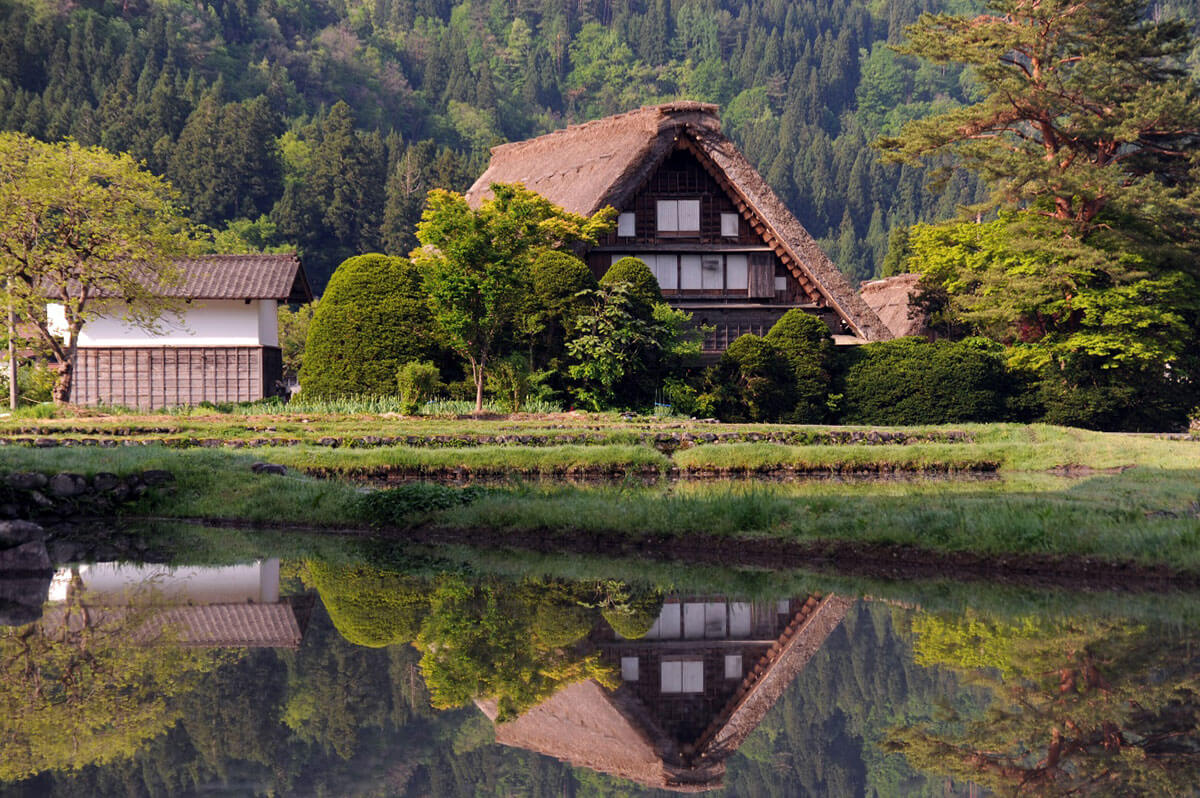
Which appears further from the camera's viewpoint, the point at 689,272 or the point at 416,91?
the point at 416,91

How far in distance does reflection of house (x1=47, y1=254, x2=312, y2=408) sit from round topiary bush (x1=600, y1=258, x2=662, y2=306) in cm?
1033

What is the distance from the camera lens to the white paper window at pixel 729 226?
37594mm

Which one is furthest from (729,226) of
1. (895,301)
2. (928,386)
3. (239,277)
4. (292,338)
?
(292,338)

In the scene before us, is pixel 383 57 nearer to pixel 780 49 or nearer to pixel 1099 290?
pixel 780 49

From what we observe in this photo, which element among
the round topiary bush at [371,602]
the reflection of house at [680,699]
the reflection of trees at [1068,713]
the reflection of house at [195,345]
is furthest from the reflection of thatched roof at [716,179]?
the reflection of trees at [1068,713]

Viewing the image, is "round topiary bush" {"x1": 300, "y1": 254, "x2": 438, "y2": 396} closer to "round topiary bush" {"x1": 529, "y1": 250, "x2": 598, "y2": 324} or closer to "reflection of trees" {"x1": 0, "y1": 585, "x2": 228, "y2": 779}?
"round topiary bush" {"x1": 529, "y1": 250, "x2": 598, "y2": 324}

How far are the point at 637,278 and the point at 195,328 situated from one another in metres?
14.0

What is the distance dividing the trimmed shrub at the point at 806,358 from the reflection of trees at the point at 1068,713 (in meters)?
23.9

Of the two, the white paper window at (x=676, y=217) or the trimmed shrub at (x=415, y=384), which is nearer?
the trimmed shrub at (x=415, y=384)

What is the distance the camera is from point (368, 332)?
32.5 m

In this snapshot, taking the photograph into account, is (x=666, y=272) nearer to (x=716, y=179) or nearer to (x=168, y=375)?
(x=716, y=179)

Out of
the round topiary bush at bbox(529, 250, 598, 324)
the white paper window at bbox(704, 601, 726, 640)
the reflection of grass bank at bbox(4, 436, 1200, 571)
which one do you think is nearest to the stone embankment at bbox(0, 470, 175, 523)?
the reflection of grass bank at bbox(4, 436, 1200, 571)

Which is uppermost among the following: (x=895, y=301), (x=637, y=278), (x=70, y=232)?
(x=70, y=232)

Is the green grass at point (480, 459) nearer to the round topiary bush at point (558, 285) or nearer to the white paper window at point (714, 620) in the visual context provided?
the round topiary bush at point (558, 285)
